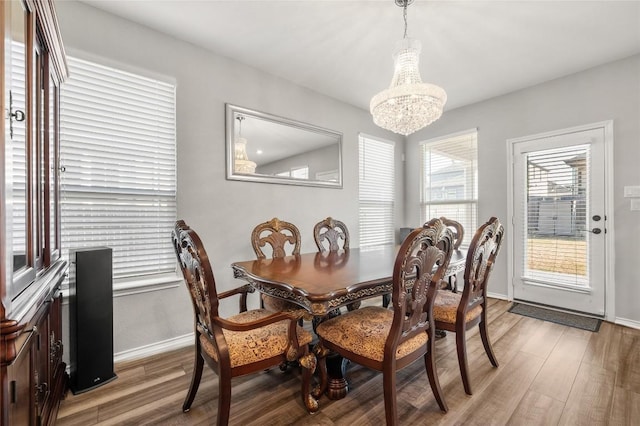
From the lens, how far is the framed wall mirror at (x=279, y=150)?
9.34 feet

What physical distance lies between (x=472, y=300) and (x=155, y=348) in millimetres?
2537

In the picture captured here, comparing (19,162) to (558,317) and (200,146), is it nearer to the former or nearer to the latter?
(200,146)

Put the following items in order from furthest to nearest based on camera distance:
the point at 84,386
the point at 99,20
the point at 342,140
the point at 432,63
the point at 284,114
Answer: the point at 342,140 → the point at 284,114 → the point at 432,63 → the point at 99,20 → the point at 84,386

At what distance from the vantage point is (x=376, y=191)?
4379 mm

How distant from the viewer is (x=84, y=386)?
1816mm

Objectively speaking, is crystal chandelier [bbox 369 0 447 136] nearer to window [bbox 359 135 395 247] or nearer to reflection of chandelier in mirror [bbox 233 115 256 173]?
reflection of chandelier in mirror [bbox 233 115 256 173]

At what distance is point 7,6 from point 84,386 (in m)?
2.11

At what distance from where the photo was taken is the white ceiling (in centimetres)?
214

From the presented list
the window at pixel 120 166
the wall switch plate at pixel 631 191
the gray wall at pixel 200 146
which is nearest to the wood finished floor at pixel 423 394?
the gray wall at pixel 200 146

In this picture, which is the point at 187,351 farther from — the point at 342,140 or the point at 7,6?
the point at 342,140

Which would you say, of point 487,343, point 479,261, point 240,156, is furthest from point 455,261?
point 240,156

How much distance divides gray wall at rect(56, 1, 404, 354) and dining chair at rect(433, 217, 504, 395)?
1.85 metres

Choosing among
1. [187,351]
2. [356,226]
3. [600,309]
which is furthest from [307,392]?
[600,309]

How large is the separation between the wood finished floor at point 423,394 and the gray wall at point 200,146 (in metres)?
0.40
